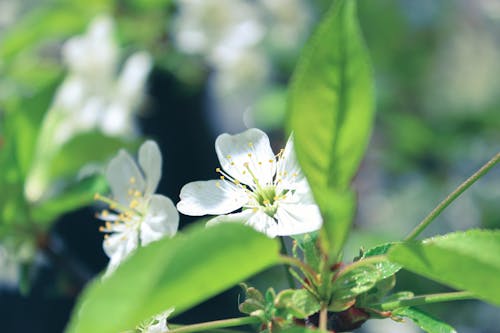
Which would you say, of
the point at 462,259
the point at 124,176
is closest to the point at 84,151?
the point at 124,176

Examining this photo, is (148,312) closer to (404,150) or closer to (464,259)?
(464,259)

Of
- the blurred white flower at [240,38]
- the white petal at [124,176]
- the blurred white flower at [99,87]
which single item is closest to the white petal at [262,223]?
the white petal at [124,176]

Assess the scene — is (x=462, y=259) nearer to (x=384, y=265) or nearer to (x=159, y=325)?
(x=384, y=265)

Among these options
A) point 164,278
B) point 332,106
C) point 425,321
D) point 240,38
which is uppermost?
point 240,38

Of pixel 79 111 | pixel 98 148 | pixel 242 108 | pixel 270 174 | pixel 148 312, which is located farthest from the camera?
pixel 242 108

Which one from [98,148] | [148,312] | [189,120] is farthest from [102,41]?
[148,312]

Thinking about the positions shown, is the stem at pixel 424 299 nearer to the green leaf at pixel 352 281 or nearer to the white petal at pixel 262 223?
the green leaf at pixel 352 281

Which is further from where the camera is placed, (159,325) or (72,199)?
(72,199)

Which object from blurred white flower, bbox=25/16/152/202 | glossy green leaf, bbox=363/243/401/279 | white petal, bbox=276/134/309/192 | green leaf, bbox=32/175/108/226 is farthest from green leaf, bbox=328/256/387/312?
blurred white flower, bbox=25/16/152/202
